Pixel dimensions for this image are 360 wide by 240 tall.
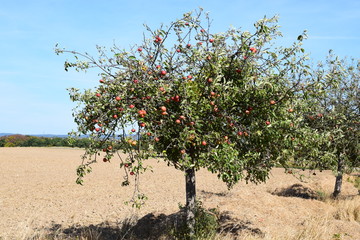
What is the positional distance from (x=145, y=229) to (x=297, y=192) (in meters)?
11.6

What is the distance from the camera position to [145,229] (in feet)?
38.2

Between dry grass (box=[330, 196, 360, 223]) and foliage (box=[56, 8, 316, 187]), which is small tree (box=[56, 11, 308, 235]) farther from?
dry grass (box=[330, 196, 360, 223])

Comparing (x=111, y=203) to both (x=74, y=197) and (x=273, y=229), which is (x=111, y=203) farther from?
(x=273, y=229)

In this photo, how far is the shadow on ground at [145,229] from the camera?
10.6m

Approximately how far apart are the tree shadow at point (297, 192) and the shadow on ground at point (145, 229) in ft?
29.2

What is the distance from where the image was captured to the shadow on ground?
418 inches

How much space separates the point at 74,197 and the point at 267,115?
532 inches

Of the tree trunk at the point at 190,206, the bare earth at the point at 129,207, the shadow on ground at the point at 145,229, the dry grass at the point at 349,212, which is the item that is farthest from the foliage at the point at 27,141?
the tree trunk at the point at 190,206

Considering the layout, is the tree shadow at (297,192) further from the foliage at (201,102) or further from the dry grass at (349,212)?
the foliage at (201,102)

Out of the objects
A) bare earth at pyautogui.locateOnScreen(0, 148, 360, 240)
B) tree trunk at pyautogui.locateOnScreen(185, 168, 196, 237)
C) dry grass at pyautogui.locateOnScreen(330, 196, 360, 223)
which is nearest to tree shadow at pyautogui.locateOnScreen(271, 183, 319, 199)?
bare earth at pyautogui.locateOnScreen(0, 148, 360, 240)

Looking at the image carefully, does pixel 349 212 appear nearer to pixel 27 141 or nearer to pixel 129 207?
pixel 129 207

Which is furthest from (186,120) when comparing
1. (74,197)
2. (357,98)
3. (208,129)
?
(74,197)

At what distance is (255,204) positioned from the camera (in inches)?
546

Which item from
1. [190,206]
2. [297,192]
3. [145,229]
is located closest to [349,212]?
[297,192]
